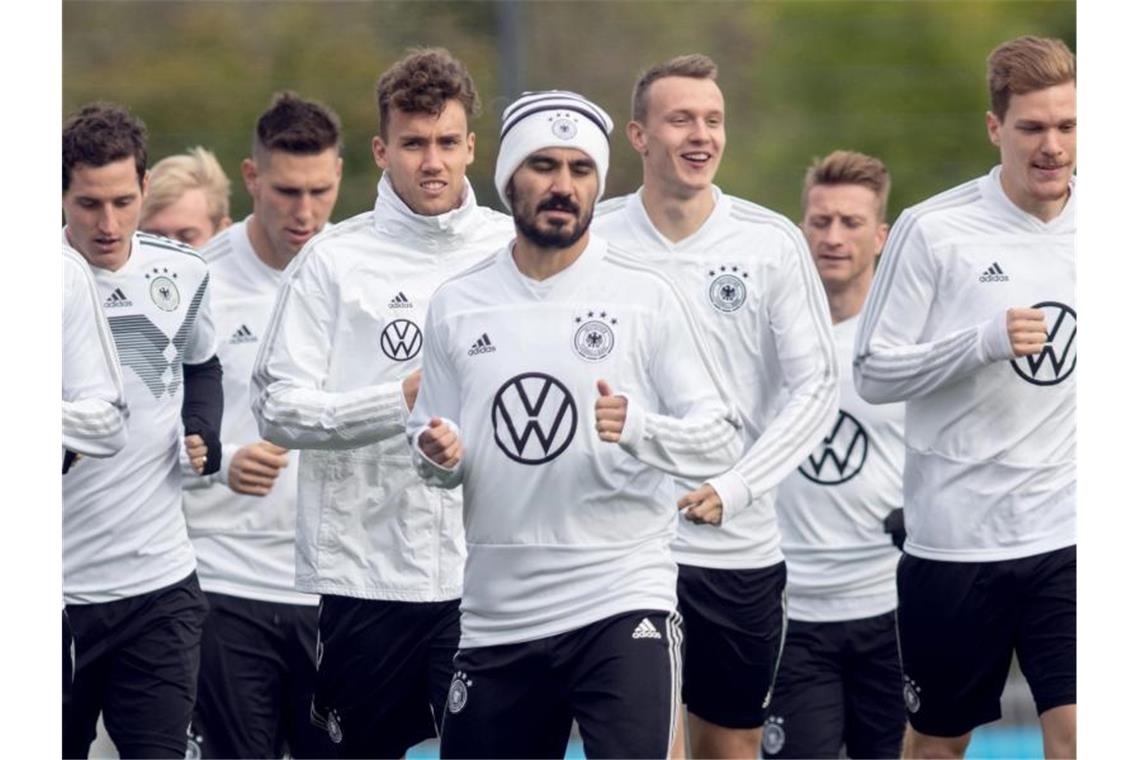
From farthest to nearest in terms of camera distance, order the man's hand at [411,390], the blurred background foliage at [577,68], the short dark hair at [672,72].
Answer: the blurred background foliage at [577,68] → the short dark hair at [672,72] → the man's hand at [411,390]

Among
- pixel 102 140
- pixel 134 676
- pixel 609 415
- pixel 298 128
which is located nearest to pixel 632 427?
pixel 609 415

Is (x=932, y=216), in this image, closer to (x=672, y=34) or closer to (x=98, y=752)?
(x=98, y=752)

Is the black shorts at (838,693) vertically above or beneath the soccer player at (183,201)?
beneath

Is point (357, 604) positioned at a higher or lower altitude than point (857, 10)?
lower

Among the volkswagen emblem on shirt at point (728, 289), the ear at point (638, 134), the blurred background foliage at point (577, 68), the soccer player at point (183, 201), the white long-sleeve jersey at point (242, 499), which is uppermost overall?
the blurred background foliage at point (577, 68)

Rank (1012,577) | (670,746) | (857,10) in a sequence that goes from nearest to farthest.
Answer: (670,746), (1012,577), (857,10)

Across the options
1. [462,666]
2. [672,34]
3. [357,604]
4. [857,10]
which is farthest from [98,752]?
[857,10]

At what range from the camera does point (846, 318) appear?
961cm

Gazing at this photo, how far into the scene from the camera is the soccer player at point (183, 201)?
32.8ft

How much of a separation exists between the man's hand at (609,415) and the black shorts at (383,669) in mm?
1318

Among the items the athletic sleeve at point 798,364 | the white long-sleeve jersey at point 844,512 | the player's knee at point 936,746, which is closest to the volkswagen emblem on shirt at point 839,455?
the white long-sleeve jersey at point 844,512

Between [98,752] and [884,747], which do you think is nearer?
[884,747]

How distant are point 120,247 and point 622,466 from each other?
207cm

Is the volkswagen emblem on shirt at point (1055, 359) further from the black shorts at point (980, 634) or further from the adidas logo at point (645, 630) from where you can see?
the adidas logo at point (645, 630)
